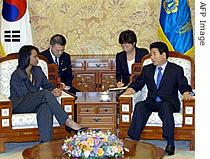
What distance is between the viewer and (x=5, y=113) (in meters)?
5.32

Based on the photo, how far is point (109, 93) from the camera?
6223mm

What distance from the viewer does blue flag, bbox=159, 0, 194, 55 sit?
23.5 feet

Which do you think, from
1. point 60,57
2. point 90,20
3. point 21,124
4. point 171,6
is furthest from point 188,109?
point 90,20

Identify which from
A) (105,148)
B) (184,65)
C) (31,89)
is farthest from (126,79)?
(105,148)

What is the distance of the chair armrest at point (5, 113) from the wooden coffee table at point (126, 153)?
111cm

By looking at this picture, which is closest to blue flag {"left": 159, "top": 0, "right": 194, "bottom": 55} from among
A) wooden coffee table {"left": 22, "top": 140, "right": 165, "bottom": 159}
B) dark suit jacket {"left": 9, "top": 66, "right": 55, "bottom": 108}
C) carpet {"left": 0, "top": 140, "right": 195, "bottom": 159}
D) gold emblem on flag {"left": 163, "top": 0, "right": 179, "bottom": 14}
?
gold emblem on flag {"left": 163, "top": 0, "right": 179, "bottom": 14}

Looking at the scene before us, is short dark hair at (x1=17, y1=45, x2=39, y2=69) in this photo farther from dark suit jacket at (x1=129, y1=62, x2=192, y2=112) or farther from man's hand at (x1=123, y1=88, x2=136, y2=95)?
dark suit jacket at (x1=129, y1=62, x2=192, y2=112)

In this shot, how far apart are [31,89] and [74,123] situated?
0.68 m

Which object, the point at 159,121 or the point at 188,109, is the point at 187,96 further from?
the point at 159,121

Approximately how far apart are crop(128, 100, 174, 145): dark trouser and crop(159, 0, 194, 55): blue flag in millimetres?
1916

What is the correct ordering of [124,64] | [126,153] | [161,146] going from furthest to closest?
[124,64]
[161,146]
[126,153]

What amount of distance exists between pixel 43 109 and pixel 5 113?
1.37ft

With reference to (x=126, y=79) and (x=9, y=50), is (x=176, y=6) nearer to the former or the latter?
(x=126, y=79)

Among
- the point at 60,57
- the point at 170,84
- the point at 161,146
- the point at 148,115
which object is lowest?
the point at 161,146
